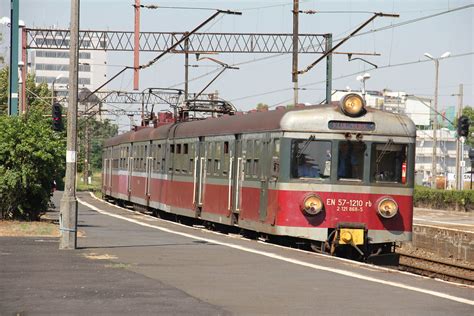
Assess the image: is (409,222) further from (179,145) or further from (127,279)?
(179,145)

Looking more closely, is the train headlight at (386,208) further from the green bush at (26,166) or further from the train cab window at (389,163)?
the green bush at (26,166)

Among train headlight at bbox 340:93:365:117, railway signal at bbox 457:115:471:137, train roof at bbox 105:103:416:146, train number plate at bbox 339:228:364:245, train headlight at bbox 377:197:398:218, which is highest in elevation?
railway signal at bbox 457:115:471:137

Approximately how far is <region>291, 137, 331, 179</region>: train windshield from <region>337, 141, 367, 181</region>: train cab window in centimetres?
25

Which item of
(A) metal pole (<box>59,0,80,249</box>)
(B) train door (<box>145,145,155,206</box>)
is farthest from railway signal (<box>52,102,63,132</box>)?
(A) metal pole (<box>59,0,80,249</box>)

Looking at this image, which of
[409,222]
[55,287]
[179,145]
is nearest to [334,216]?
[409,222]

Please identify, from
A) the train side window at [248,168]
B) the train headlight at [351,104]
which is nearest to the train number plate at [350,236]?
the train headlight at [351,104]

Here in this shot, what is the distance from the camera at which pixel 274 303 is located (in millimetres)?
11742

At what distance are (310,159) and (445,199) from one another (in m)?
32.3

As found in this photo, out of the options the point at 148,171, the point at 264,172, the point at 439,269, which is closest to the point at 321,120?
the point at 264,172

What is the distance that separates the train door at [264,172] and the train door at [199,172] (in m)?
5.42

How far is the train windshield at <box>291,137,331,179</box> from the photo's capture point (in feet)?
64.7

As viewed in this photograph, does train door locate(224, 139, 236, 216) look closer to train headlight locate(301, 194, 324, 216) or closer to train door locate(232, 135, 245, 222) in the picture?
train door locate(232, 135, 245, 222)

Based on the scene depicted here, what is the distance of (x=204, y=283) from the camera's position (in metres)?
13.5

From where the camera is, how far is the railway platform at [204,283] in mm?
11352
